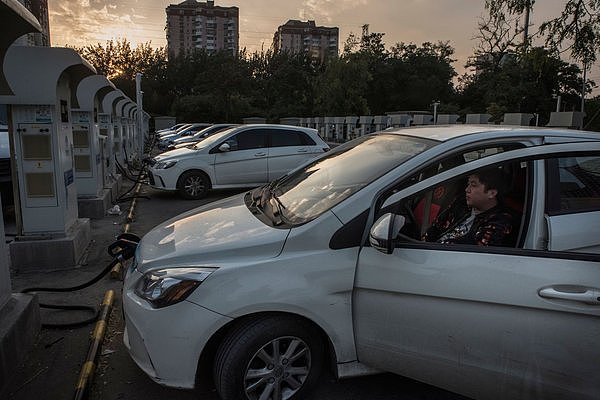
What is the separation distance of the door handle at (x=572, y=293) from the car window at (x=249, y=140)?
8697 mm

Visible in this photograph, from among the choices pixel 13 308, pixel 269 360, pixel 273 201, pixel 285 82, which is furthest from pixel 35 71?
pixel 285 82

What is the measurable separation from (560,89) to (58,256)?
5323 cm

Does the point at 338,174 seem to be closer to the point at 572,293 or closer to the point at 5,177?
the point at 572,293

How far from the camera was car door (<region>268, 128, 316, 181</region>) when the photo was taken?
10609 millimetres

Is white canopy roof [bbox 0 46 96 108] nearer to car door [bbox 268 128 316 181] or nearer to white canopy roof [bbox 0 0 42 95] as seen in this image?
white canopy roof [bbox 0 0 42 95]

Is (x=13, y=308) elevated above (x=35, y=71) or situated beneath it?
situated beneath

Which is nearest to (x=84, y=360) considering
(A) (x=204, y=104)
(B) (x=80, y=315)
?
(B) (x=80, y=315)

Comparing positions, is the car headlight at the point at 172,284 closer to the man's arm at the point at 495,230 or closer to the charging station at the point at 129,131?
the man's arm at the point at 495,230

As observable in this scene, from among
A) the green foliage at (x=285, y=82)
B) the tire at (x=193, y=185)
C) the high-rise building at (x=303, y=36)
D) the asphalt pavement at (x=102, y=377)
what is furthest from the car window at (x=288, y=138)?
the high-rise building at (x=303, y=36)

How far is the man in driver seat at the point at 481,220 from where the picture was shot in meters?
2.74

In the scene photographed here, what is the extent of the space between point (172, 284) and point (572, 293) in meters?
2.07

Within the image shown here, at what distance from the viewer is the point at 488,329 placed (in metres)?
2.43

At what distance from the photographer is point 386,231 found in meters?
2.44

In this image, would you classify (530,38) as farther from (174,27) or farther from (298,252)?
(174,27)
